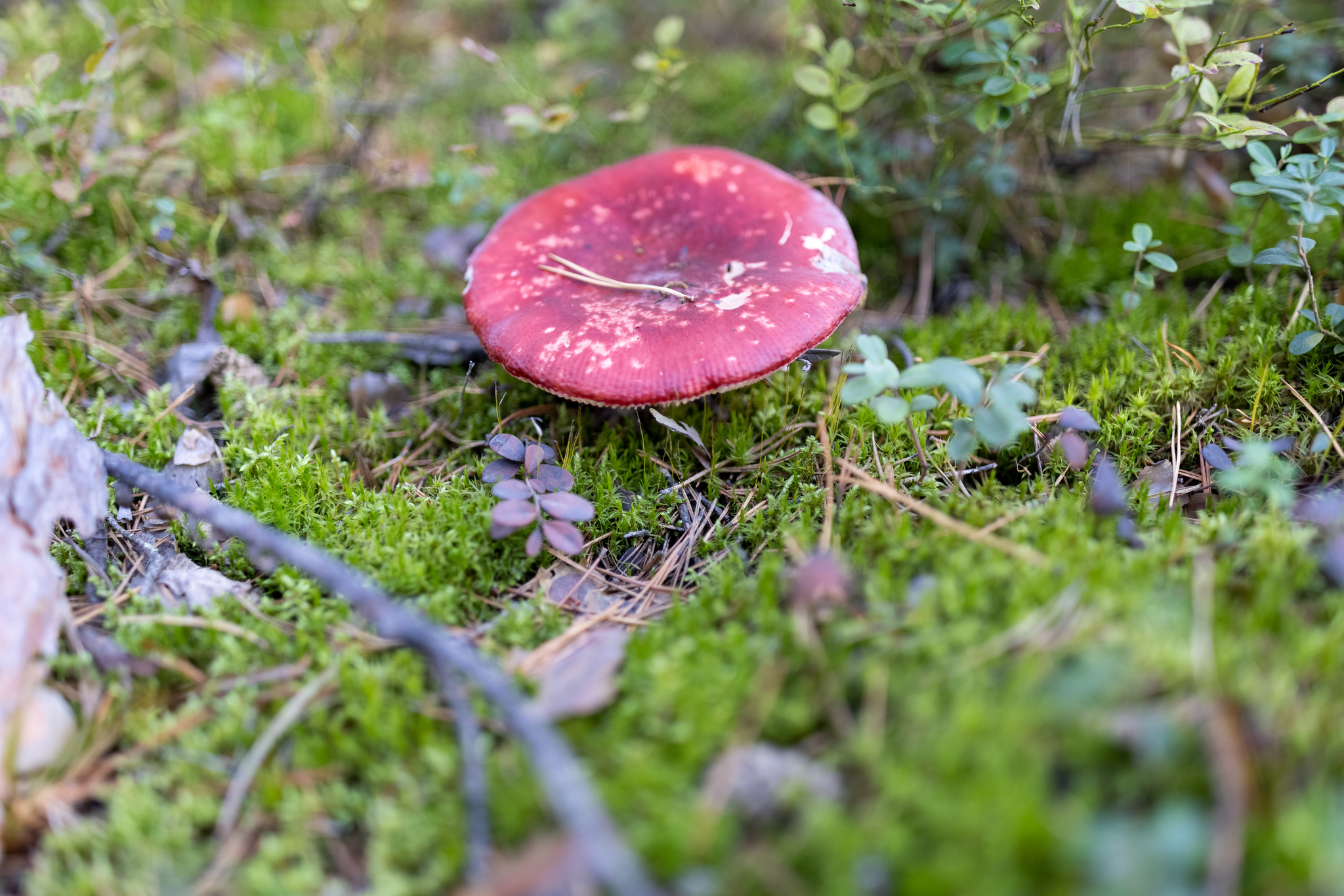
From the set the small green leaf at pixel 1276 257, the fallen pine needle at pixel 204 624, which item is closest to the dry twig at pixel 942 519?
the small green leaf at pixel 1276 257

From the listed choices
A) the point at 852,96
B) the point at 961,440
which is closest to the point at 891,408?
the point at 961,440

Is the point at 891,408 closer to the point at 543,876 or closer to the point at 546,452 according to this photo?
the point at 546,452

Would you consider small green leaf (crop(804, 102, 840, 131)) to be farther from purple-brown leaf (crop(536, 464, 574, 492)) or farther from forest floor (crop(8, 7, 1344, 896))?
purple-brown leaf (crop(536, 464, 574, 492))

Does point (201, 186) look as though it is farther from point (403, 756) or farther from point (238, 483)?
point (403, 756)

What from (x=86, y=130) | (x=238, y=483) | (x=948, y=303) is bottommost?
(x=948, y=303)

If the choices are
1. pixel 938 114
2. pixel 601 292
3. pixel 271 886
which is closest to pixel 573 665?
pixel 271 886

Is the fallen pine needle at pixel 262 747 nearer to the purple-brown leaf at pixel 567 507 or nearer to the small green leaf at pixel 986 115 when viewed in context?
the purple-brown leaf at pixel 567 507
